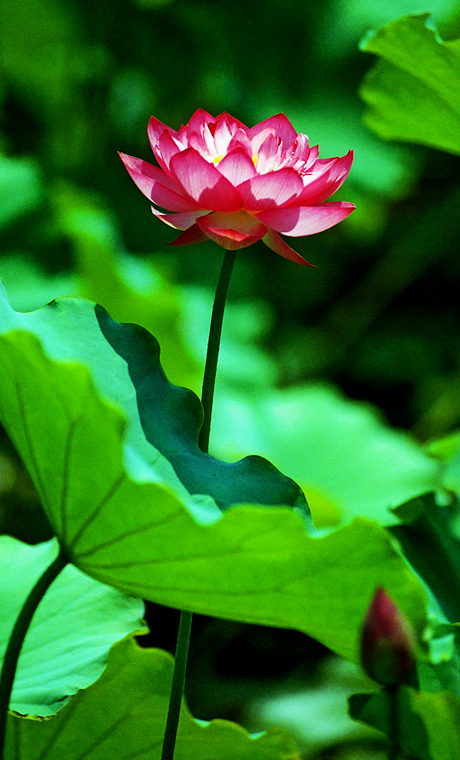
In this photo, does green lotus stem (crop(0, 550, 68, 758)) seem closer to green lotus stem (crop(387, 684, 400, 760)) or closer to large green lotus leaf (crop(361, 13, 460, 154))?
green lotus stem (crop(387, 684, 400, 760))

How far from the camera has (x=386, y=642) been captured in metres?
0.41

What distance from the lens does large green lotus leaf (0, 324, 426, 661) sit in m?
0.46

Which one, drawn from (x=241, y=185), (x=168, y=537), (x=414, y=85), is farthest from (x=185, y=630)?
(x=414, y=85)

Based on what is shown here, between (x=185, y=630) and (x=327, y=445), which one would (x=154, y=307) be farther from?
(x=185, y=630)

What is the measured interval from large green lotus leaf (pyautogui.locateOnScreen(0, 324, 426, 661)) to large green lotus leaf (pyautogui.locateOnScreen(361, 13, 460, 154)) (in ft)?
1.78

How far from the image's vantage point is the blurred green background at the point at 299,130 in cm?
244

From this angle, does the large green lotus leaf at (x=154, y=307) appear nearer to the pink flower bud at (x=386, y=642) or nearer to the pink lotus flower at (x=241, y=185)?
the pink lotus flower at (x=241, y=185)

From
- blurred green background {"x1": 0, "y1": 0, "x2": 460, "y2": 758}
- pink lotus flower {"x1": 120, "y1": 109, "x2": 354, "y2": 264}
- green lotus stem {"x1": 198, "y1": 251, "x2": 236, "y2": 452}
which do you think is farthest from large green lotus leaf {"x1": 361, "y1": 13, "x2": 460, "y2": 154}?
blurred green background {"x1": 0, "y1": 0, "x2": 460, "y2": 758}

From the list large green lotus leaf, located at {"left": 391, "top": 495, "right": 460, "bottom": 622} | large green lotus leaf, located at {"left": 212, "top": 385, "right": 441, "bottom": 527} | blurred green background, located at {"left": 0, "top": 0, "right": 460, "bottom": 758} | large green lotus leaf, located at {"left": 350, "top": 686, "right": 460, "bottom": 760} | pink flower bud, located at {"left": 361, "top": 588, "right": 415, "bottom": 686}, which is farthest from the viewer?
blurred green background, located at {"left": 0, "top": 0, "right": 460, "bottom": 758}

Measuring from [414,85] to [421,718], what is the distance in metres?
0.68

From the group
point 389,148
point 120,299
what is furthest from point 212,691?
point 389,148

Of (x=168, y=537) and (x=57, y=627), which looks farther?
(x=57, y=627)

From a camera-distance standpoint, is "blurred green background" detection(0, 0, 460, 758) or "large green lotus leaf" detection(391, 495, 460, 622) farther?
"blurred green background" detection(0, 0, 460, 758)

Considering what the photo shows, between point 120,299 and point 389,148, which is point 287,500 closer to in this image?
point 120,299
